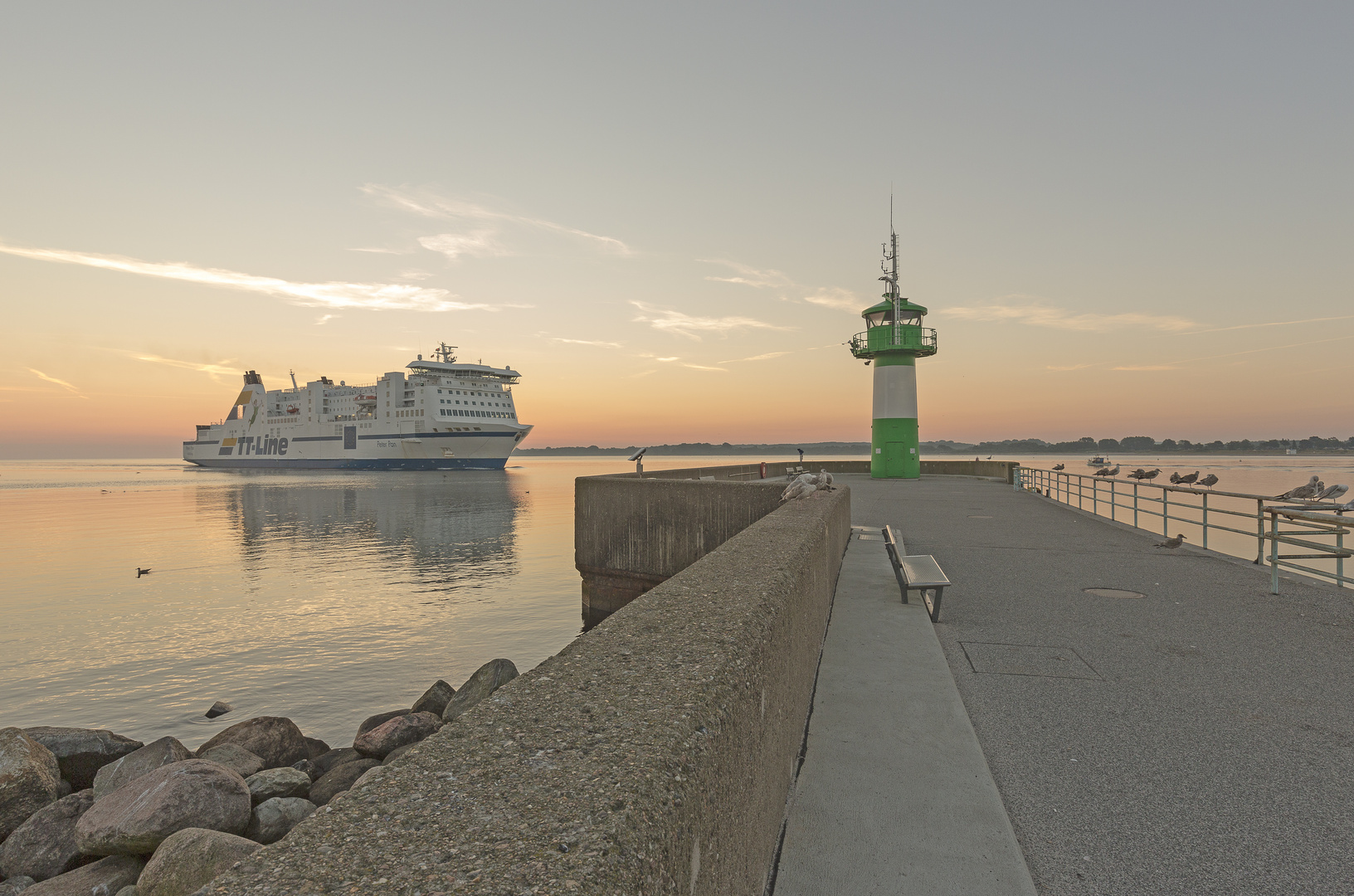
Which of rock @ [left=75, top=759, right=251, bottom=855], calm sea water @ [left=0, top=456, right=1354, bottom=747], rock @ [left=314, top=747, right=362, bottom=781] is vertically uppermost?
rock @ [left=75, top=759, right=251, bottom=855]

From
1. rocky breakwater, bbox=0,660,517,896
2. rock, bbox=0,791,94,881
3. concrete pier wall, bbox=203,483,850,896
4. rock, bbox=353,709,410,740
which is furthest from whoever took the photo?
rock, bbox=353,709,410,740

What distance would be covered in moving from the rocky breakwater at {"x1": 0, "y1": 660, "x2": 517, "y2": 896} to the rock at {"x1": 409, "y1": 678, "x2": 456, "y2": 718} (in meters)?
0.94

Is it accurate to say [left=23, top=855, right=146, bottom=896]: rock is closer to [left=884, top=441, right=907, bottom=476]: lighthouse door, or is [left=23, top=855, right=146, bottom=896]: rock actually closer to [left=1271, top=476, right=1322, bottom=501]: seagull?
[left=1271, top=476, right=1322, bottom=501]: seagull

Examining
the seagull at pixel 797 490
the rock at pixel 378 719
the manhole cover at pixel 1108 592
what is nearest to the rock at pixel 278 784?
the rock at pixel 378 719

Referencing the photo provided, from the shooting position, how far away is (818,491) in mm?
9977

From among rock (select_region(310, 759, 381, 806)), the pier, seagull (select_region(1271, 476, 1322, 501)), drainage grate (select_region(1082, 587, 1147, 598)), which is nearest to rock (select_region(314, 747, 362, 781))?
rock (select_region(310, 759, 381, 806))

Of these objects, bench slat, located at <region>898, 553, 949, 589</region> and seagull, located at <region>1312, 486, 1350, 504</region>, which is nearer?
bench slat, located at <region>898, 553, 949, 589</region>

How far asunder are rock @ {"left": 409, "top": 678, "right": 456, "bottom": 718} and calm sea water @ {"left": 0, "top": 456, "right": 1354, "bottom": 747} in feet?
2.86

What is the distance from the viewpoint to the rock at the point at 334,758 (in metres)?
6.26

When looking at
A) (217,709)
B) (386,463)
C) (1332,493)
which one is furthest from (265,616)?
(386,463)

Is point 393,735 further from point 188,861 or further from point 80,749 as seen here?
point 188,861

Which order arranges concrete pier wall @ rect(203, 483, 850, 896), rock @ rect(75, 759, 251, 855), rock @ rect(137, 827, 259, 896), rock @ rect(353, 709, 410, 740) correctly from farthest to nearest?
rock @ rect(353, 709, 410, 740), rock @ rect(75, 759, 251, 855), rock @ rect(137, 827, 259, 896), concrete pier wall @ rect(203, 483, 850, 896)

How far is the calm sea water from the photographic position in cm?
902

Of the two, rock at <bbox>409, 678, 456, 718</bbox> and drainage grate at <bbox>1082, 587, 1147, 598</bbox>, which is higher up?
drainage grate at <bbox>1082, 587, 1147, 598</bbox>
